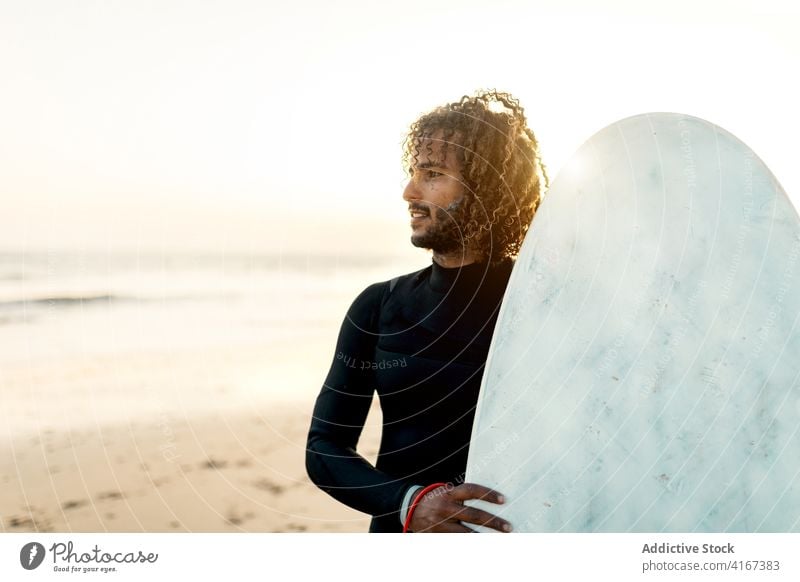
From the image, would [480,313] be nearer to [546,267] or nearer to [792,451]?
[546,267]

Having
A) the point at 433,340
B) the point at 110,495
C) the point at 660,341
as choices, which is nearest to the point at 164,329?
the point at 110,495

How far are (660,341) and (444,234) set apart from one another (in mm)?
550

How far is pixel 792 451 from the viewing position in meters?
1.88

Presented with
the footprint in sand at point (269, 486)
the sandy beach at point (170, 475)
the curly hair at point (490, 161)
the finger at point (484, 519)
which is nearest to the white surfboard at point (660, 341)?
the finger at point (484, 519)

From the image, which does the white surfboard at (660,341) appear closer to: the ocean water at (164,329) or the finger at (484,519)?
the finger at (484,519)

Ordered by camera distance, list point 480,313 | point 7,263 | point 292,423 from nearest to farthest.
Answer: point 480,313
point 7,263
point 292,423

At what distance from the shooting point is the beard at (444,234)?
6.47ft

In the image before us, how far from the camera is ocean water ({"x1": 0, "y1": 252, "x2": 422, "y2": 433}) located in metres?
2.15

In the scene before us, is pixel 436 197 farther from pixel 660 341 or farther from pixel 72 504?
pixel 72 504

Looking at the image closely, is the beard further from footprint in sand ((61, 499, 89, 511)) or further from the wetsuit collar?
footprint in sand ((61, 499, 89, 511))
